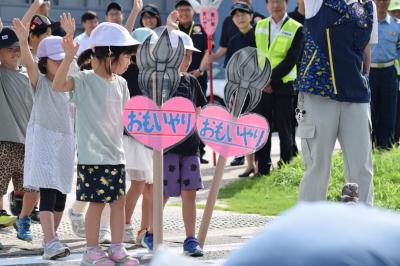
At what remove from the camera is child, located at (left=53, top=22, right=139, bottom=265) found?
6.34 meters

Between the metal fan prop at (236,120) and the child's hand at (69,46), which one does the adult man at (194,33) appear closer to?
the metal fan prop at (236,120)

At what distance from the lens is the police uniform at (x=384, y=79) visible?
12586mm

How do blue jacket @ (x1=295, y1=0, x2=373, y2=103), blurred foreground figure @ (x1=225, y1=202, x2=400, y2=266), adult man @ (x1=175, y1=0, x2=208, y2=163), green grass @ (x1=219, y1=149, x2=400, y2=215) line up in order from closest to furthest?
blurred foreground figure @ (x1=225, y1=202, x2=400, y2=266), blue jacket @ (x1=295, y1=0, x2=373, y2=103), green grass @ (x1=219, y1=149, x2=400, y2=215), adult man @ (x1=175, y1=0, x2=208, y2=163)

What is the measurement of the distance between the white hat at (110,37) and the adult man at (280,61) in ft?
Result: 15.0

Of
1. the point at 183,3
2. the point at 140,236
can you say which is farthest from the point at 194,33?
the point at 140,236

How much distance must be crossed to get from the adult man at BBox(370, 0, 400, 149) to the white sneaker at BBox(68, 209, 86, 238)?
5.74m

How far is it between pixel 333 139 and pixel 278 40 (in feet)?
13.4

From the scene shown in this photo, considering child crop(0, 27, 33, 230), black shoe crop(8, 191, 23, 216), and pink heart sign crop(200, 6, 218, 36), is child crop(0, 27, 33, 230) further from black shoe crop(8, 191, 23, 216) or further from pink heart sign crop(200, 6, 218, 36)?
pink heart sign crop(200, 6, 218, 36)

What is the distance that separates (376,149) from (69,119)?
5.31 m

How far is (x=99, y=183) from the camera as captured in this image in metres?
6.33

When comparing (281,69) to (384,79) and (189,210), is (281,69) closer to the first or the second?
(384,79)

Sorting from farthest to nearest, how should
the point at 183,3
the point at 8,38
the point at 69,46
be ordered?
1. the point at 183,3
2. the point at 8,38
3. the point at 69,46

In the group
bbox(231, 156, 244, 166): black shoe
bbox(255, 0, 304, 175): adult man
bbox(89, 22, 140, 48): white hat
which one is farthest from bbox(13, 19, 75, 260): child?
bbox(231, 156, 244, 166): black shoe

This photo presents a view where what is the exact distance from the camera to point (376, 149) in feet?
37.8
